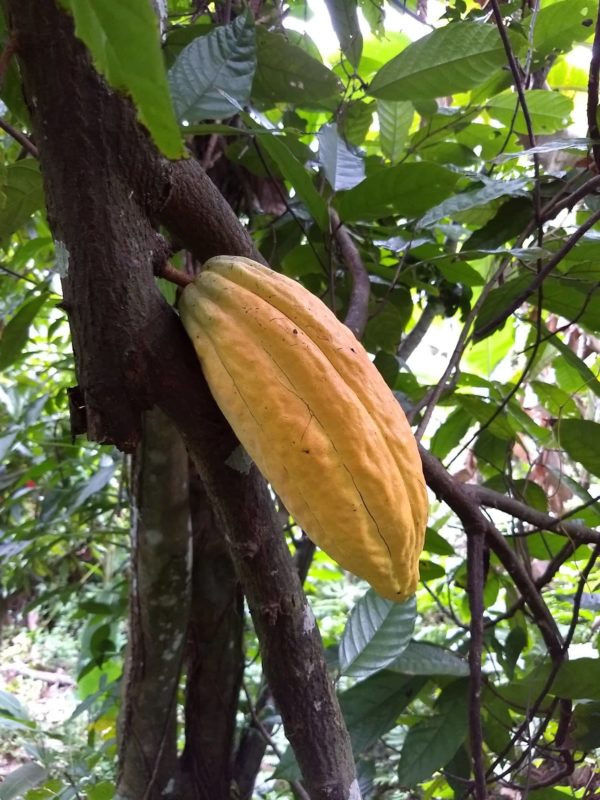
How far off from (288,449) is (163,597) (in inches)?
25.3

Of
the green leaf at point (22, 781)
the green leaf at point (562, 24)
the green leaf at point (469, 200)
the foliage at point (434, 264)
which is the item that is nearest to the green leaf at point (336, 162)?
the foliage at point (434, 264)

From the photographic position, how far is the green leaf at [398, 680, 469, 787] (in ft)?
2.72

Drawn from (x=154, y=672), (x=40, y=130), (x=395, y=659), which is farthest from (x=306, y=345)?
(x=154, y=672)

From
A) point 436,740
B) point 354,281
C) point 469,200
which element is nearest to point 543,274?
point 469,200

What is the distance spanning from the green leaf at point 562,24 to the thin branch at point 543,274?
1.18 feet

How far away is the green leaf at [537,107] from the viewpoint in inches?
42.6

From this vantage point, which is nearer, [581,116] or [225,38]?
[225,38]

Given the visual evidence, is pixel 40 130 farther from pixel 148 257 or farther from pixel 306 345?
pixel 306 345

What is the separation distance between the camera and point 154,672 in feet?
3.27

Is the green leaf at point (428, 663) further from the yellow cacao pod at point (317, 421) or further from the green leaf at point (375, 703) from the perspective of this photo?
the yellow cacao pod at point (317, 421)

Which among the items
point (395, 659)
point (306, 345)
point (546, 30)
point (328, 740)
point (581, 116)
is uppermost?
point (581, 116)

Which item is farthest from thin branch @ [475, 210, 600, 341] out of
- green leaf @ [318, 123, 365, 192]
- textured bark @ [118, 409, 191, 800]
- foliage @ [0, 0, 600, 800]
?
textured bark @ [118, 409, 191, 800]

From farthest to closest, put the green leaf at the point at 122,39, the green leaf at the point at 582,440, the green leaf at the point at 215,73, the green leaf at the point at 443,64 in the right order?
the green leaf at the point at 582,440 → the green leaf at the point at 443,64 → the green leaf at the point at 215,73 → the green leaf at the point at 122,39

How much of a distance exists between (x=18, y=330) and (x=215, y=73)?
0.62m
